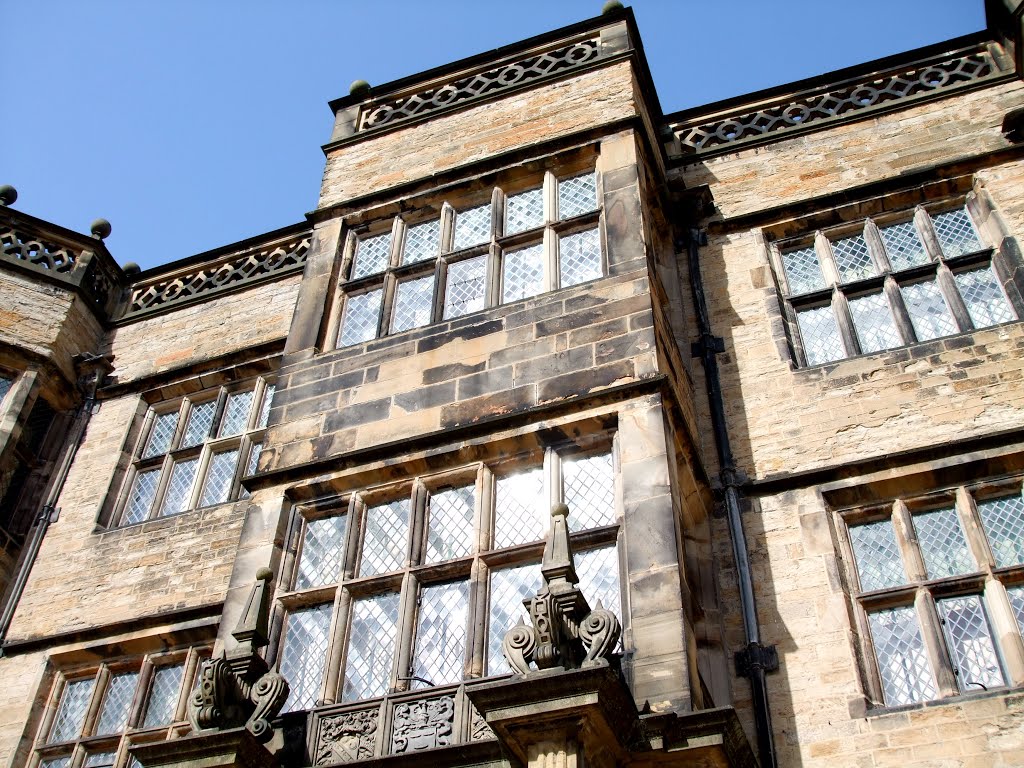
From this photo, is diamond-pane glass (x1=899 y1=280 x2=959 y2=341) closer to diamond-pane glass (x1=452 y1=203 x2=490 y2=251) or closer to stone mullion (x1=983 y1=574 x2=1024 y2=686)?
stone mullion (x1=983 y1=574 x2=1024 y2=686)

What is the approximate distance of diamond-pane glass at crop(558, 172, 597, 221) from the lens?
29.4ft

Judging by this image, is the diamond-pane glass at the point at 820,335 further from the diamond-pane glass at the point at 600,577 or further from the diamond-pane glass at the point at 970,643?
the diamond-pane glass at the point at 600,577

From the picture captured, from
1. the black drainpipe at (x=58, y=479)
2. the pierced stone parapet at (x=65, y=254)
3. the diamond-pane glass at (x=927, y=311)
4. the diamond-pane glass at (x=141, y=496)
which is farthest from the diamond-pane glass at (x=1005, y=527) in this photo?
the pierced stone parapet at (x=65, y=254)

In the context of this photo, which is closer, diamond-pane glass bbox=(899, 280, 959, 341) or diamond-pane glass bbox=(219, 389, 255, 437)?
diamond-pane glass bbox=(899, 280, 959, 341)

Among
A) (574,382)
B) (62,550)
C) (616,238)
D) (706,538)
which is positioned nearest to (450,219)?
(616,238)

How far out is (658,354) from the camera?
736 cm

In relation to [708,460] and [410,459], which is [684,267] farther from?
[410,459]

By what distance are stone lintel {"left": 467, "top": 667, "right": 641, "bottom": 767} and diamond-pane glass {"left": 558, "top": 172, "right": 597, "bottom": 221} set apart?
460cm

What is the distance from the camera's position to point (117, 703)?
852 centimetres

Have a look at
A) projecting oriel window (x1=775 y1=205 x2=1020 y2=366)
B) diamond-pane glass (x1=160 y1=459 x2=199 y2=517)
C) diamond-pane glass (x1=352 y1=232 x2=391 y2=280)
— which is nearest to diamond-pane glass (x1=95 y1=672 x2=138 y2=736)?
diamond-pane glass (x1=160 y1=459 x2=199 y2=517)

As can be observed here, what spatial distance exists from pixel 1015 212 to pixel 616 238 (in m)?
3.11

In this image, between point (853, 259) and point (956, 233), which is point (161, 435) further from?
point (956, 233)

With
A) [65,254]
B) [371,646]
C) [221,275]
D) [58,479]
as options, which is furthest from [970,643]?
[65,254]

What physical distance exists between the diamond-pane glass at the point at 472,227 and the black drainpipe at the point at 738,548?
1.73 m
